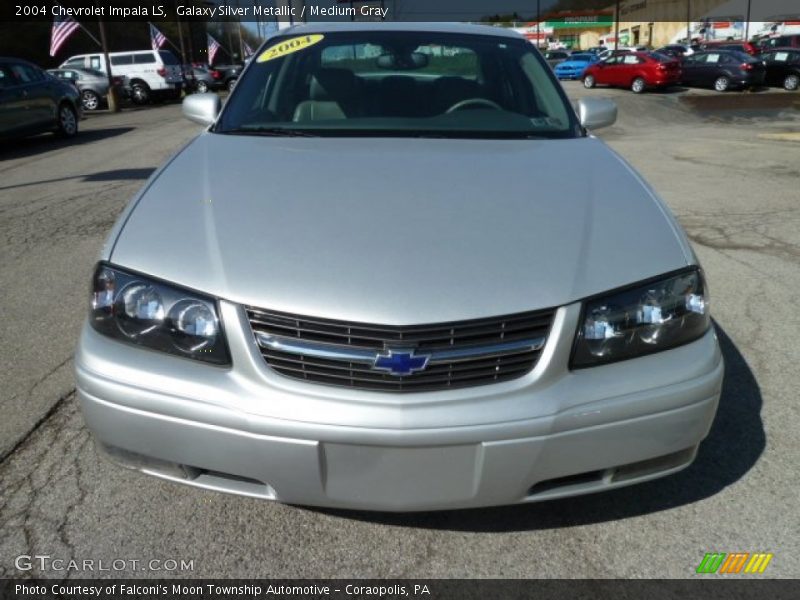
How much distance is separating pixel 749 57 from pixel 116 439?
2662 cm

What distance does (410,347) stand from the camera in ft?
5.83

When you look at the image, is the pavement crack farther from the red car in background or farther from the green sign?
the green sign

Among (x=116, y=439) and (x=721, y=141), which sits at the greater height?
(x=116, y=439)

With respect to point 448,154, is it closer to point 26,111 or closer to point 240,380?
point 240,380

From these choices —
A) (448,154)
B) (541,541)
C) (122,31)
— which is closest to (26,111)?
(448,154)

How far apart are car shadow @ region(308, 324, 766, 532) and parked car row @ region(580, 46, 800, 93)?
24593 mm

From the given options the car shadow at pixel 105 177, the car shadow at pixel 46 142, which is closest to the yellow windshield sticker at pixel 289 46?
the car shadow at pixel 105 177

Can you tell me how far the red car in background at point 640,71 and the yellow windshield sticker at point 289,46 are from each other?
78.1ft

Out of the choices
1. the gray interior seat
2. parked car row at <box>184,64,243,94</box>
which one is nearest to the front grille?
the gray interior seat

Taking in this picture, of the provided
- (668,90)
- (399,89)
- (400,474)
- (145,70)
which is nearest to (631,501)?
(400,474)

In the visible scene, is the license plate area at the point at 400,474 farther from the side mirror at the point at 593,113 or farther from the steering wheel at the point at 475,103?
the side mirror at the point at 593,113

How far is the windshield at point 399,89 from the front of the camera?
3104 millimetres

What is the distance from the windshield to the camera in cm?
310

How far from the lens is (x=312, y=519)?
7.42 feet
